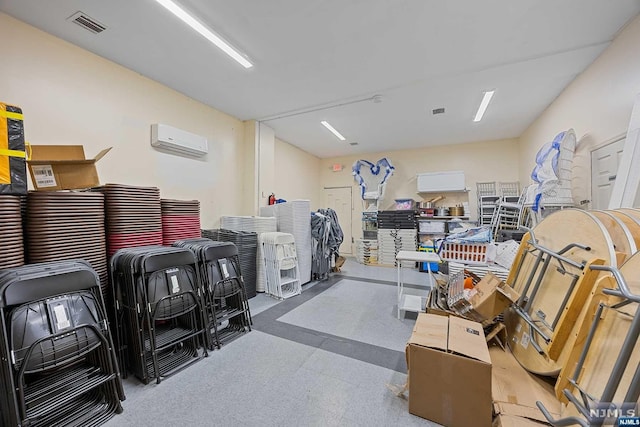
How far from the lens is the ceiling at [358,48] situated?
7.43ft

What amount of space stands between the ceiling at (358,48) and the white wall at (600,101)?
141mm

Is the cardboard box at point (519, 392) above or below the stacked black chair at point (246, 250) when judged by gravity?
below

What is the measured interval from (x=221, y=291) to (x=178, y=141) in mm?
2467

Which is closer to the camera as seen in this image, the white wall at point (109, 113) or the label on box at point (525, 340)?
the label on box at point (525, 340)

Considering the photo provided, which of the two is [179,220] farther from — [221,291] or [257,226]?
[257,226]

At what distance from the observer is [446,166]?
21.6ft

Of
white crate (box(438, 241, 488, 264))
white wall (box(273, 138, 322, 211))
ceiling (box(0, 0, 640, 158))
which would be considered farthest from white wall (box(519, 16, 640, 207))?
white wall (box(273, 138, 322, 211))

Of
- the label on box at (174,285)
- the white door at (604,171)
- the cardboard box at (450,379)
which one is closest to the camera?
the cardboard box at (450,379)

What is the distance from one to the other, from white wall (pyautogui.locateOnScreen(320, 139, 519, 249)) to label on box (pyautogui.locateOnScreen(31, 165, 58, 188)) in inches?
258

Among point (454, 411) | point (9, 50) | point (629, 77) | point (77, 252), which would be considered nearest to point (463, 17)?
point (629, 77)

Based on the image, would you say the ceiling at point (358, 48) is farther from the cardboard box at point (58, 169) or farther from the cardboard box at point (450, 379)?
the cardboard box at point (450, 379)

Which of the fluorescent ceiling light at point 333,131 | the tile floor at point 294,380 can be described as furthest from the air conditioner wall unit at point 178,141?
the tile floor at point 294,380

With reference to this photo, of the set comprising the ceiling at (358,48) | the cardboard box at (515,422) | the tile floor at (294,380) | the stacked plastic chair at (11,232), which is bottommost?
the tile floor at (294,380)

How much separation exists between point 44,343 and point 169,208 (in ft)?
6.34
